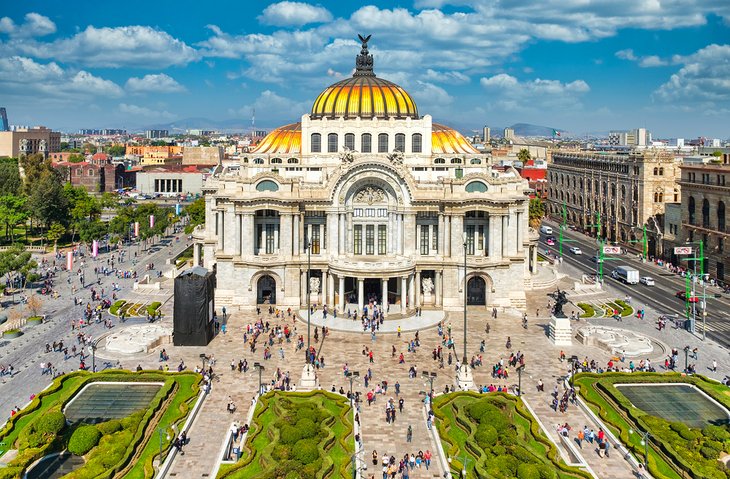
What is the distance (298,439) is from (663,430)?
23835 millimetres

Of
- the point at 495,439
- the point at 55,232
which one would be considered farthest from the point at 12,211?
the point at 495,439

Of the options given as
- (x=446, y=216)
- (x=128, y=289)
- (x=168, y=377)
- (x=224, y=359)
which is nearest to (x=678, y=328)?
(x=446, y=216)

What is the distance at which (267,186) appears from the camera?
76.8 metres

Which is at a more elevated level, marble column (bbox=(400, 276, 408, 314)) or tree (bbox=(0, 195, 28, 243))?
tree (bbox=(0, 195, 28, 243))

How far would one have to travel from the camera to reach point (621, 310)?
76.2 m

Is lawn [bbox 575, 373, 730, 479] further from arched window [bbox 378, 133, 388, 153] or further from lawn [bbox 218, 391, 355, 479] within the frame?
arched window [bbox 378, 133, 388, 153]

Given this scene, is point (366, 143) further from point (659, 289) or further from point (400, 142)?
point (659, 289)

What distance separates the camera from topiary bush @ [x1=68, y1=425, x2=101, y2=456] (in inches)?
1563

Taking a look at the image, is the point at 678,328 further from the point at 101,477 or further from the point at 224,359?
the point at 101,477

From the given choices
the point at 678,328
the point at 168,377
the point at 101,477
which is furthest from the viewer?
the point at 678,328

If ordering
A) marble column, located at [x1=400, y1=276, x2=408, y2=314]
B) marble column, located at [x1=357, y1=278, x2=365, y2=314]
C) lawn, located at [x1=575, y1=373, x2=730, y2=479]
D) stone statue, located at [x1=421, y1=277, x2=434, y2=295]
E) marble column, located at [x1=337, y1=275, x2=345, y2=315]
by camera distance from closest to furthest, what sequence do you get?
lawn, located at [x1=575, y1=373, x2=730, y2=479], marble column, located at [x1=357, y1=278, x2=365, y2=314], marble column, located at [x1=337, y1=275, x2=345, y2=315], marble column, located at [x1=400, y1=276, x2=408, y2=314], stone statue, located at [x1=421, y1=277, x2=434, y2=295]

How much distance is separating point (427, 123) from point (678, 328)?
3881 centimetres

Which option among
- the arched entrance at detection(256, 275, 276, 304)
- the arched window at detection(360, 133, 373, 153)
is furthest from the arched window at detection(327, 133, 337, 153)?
the arched entrance at detection(256, 275, 276, 304)

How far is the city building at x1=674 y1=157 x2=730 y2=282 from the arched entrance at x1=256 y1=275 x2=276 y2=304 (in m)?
60.6
